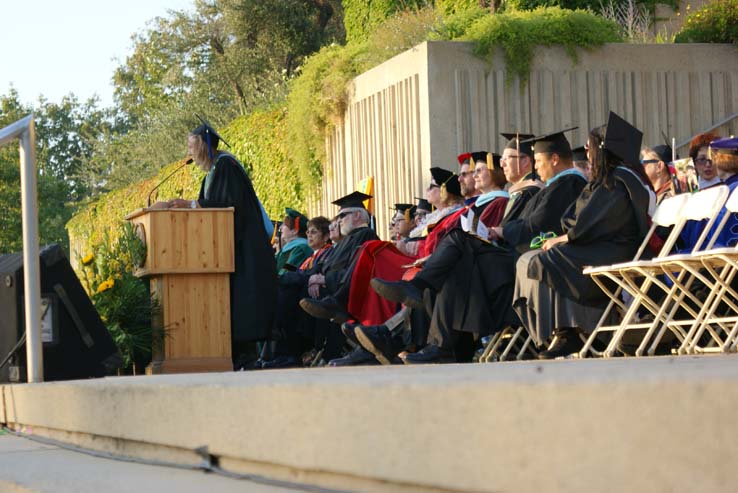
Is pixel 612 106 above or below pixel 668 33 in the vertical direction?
below

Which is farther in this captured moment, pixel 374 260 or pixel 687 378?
pixel 374 260

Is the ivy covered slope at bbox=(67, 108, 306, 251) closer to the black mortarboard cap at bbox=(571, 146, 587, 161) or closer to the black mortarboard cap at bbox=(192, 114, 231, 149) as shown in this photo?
the black mortarboard cap at bbox=(192, 114, 231, 149)

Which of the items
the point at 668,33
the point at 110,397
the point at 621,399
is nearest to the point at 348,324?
the point at 110,397

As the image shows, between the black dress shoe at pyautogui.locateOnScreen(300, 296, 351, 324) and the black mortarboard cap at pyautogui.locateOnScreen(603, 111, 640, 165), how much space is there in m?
3.02

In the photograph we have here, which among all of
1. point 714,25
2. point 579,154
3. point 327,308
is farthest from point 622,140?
point 714,25

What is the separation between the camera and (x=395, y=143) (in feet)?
48.8

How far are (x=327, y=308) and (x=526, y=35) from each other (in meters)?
5.26

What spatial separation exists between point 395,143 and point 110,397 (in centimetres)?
1065

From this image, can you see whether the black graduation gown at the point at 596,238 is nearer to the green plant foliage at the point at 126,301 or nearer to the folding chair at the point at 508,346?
the folding chair at the point at 508,346

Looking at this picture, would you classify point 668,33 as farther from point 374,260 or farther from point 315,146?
point 374,260

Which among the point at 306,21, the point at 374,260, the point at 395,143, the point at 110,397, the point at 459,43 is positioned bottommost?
the point at 110,397

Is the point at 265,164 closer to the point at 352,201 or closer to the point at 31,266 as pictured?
the point at 352,201

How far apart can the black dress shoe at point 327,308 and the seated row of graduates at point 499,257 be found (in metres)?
0.01

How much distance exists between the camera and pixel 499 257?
859 centimetres
